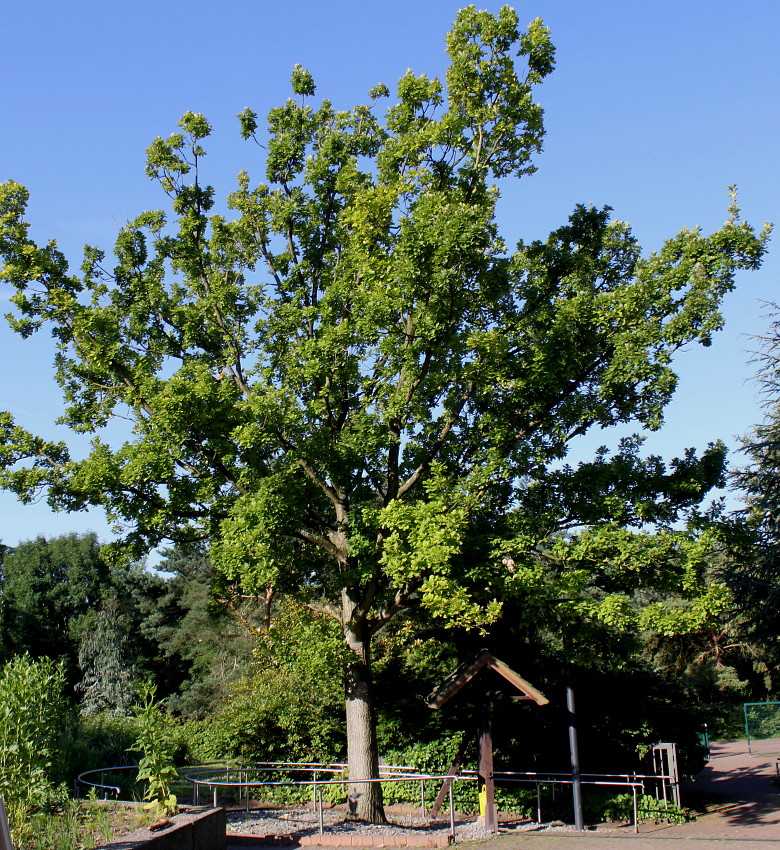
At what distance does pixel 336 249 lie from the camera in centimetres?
1627

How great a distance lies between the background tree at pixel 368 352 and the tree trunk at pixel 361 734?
0.12 ft

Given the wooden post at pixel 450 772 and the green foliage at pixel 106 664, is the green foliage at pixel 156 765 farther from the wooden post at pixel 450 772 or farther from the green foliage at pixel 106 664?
the green foliage at pixel 106 664

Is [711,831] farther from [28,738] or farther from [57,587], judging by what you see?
[57,587]

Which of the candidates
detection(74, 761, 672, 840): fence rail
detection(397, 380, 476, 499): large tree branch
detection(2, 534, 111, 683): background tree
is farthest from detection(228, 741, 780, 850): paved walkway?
detection(2, 534, 111, 683): background tree

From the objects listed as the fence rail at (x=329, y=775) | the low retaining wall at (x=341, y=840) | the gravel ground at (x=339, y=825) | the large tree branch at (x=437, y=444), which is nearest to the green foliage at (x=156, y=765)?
the low retaining wall at (x=341, y=840)

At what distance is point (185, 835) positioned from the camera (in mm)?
9352

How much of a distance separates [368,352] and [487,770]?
7429 mm

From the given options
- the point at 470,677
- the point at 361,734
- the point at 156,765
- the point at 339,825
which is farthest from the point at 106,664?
the point at 156,765

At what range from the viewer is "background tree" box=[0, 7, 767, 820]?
1235 cm

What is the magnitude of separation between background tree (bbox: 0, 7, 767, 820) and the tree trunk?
0.04 m

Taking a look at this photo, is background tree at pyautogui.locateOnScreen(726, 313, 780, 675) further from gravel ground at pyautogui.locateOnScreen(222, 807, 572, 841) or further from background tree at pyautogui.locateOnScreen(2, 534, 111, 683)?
background tree at pyautogui.locateOnScreen(2, 534, 111, 683)

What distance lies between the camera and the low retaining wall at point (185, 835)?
8.52m

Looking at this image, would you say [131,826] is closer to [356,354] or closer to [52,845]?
[52,845]

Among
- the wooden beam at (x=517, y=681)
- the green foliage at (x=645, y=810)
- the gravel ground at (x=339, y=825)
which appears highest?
the wooden beam at (x=517, y=681)
